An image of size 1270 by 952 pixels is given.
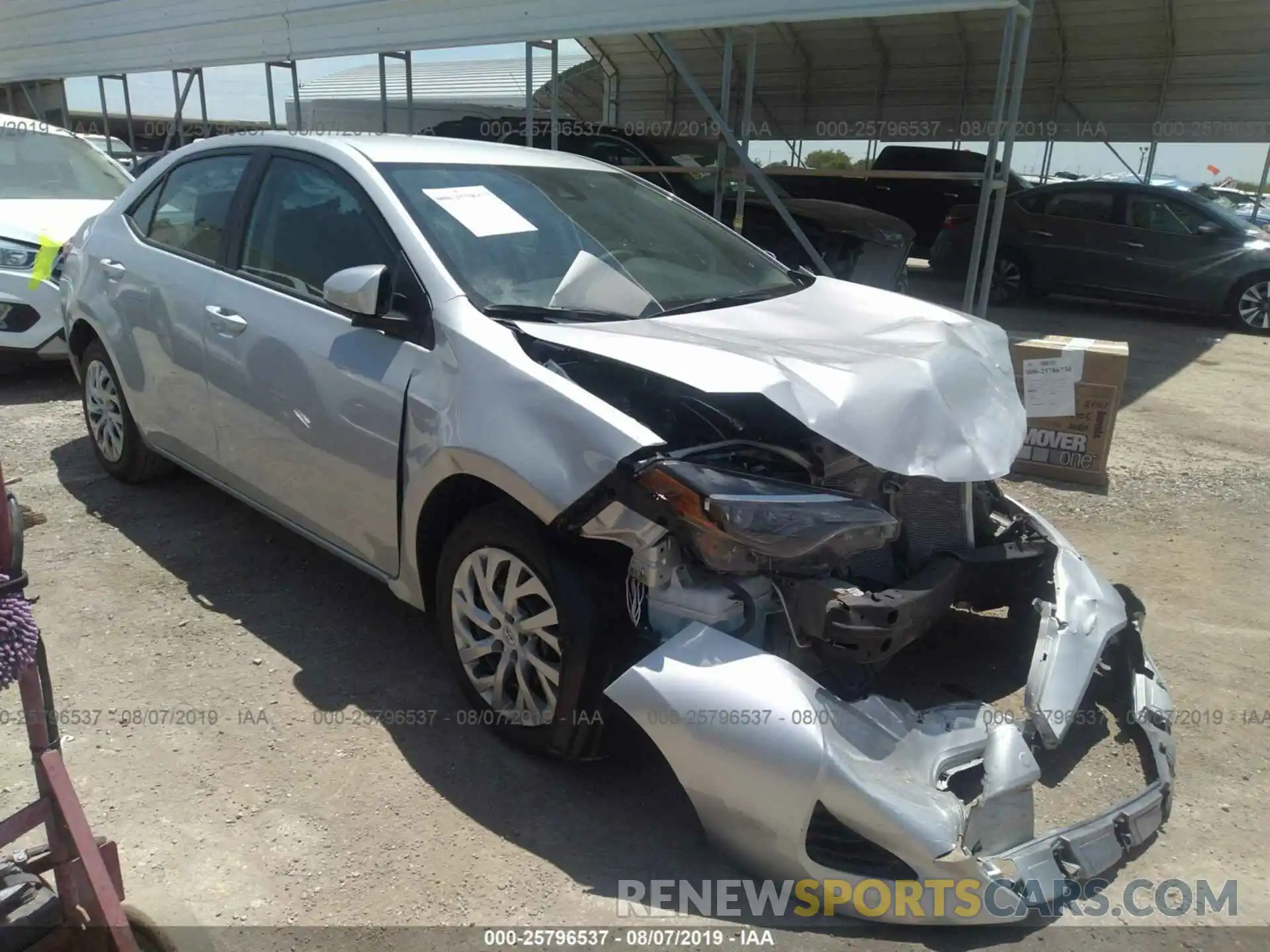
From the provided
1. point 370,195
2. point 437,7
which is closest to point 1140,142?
point 437,7

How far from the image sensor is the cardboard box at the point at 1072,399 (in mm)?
5207

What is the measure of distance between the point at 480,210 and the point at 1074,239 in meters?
10.7

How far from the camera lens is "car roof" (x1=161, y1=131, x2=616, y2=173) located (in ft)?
10.9

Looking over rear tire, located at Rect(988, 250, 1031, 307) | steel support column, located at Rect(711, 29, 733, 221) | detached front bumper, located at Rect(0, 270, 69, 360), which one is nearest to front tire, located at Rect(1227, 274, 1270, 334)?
rear tire, located at Rect(988, 250, 1031, 307)

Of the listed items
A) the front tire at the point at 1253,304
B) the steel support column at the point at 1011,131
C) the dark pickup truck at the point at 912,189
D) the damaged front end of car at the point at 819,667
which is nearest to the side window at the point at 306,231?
the damaged front end of car at the point at 819,667

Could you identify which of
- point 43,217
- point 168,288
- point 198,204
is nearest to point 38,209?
point 43,217

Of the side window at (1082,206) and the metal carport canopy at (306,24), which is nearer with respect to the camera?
the metal carport canopy at (306,24)

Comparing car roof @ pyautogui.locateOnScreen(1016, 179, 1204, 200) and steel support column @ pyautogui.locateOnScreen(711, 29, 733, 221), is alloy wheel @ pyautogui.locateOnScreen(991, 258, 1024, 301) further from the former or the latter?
steel support column @ pyautogui.locateOnScreen(711, 29, 733, 221)

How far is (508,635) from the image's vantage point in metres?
2.65

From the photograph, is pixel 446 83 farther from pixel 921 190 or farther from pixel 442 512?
pixel 442 512

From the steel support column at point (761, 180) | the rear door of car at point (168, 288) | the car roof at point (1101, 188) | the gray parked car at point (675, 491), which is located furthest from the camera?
the car roof at point (1101, 188)

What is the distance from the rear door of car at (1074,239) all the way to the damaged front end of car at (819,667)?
1027cm

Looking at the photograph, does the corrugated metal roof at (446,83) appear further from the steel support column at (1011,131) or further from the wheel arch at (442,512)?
the wheel arch at (442,512)

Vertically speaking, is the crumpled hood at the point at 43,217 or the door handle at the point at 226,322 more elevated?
the crumpled hood at the point at 43,217
